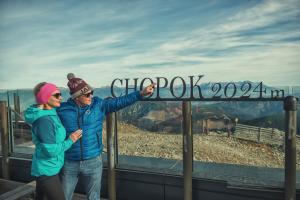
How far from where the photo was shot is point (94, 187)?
3387mm

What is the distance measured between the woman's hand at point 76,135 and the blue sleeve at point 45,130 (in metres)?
0.23

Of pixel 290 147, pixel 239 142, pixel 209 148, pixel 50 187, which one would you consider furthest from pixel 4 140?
pixel 290 147

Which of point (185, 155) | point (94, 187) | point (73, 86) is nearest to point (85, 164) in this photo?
point (94, 187)

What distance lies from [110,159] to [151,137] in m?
0.68

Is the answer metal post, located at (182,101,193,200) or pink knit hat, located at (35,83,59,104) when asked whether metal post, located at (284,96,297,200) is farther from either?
pink knit hat, located at (35,83,59,104)

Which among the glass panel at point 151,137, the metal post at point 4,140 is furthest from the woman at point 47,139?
the metal post at point 4,140

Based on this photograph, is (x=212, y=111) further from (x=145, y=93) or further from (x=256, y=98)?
(x=145, y=93)

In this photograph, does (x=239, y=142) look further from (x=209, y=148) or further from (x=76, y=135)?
(x=76, y=135)

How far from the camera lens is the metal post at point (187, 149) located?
156 inches

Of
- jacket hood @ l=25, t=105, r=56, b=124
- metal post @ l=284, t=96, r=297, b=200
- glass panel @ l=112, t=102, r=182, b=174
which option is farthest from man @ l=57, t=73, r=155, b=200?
metal post @ l=284, t=96, r=297, b=200

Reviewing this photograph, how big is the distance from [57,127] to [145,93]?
0.93m

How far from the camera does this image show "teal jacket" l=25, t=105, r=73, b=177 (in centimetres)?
282

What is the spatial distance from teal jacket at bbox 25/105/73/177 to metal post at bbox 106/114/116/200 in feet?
5.14

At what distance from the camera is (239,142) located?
160 inches
